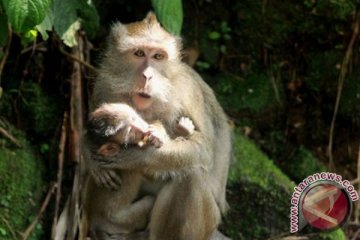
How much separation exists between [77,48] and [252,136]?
5.75 feet

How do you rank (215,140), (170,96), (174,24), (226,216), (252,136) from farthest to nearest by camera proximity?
(252,136), (226,216), (215,140), (170,96), (174,24)

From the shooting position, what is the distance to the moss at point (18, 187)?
555 cm

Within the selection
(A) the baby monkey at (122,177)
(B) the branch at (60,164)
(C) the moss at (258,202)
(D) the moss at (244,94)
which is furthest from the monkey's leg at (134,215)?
(D) the moss at (244,94)

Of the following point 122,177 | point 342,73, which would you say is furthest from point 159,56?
point 342,73

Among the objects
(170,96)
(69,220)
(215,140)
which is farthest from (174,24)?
(69,220)

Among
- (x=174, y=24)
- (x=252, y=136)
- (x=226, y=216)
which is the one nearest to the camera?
(x=174, y=24)

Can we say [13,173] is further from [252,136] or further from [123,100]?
[252,136]

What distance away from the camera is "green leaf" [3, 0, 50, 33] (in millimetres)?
4137

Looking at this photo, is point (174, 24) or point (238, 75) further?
point (238, 75)

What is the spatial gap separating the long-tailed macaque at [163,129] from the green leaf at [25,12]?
82cm

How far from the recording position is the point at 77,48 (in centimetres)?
625

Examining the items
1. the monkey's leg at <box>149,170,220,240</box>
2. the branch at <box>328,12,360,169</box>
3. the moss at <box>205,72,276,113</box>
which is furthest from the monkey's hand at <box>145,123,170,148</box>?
the branch at <box>328,12,360,169</box>

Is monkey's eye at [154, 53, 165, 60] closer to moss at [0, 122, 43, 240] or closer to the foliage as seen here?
the foliage

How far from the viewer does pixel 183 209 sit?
4895mm
